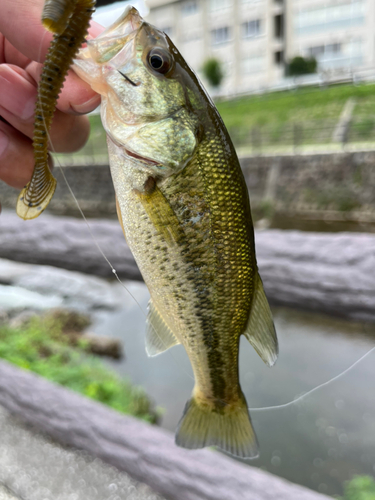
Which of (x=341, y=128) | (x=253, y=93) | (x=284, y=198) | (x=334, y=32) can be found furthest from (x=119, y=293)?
(x=334, y=32)

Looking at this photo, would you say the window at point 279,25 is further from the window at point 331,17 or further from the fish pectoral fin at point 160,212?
the fish pectoral fin at point 160,212

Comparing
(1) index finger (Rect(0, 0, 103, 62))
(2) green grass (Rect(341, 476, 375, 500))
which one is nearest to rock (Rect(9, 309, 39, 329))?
(2) green grass (Rect(341, 476, 375, 500))

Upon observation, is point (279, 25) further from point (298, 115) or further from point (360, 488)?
point (360, 488)

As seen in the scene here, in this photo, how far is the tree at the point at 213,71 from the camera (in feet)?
45.5

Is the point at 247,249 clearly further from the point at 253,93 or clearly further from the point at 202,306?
the point at 253,93

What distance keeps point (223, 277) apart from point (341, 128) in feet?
25.0

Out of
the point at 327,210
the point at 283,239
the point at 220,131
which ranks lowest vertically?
the point at 220,131

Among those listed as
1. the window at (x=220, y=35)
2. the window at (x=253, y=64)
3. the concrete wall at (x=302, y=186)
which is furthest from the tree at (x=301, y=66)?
the concrete wall at (x=302, y=186)

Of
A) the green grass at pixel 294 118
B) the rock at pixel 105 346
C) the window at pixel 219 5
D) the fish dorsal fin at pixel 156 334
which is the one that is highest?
the window at pixel 219 5

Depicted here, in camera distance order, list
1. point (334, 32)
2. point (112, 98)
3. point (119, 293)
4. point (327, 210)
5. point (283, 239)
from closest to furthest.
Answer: point (112, 98)
point (283, 239)
point (119, 293)
point (327, 210)
point (334, 32)

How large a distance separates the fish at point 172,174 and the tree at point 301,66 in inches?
508

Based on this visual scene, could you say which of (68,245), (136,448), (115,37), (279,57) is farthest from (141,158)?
(279,57)

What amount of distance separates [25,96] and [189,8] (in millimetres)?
16269

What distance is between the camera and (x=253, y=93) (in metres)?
11.3
